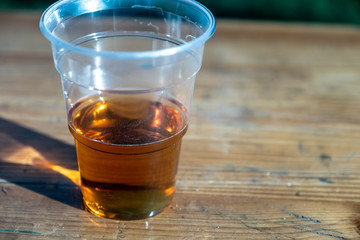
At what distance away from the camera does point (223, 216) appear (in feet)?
2.05

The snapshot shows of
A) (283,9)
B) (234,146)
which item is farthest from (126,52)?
(283,9)

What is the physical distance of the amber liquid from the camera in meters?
0.56

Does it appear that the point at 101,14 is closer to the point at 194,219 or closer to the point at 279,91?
the point at 194,219

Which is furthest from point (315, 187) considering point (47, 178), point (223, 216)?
point (47, 178)

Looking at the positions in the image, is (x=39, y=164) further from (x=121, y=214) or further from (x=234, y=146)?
(x=234, y=146)

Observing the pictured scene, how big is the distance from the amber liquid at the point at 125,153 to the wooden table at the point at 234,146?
0.09 ft

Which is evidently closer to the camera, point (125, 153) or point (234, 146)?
point (125, 153)

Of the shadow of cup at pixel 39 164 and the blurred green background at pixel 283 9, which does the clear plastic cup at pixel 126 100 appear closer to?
the shadow of cup at pixel 39 164

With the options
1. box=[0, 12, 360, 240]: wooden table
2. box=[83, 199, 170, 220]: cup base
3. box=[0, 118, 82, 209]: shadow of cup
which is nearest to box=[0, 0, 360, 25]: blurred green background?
box=[0, 12, 360, 240]: wooden table

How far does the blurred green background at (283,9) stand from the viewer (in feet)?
5.94

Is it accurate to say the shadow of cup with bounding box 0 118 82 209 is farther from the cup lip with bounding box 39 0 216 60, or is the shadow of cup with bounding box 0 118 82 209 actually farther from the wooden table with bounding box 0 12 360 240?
the cup lip with bounding box 39 0 216 60

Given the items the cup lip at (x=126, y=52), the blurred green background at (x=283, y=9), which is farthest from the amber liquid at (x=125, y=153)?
the blurred green background at (x=283, y=9)

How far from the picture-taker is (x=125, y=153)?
1.82ft

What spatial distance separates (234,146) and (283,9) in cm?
123
